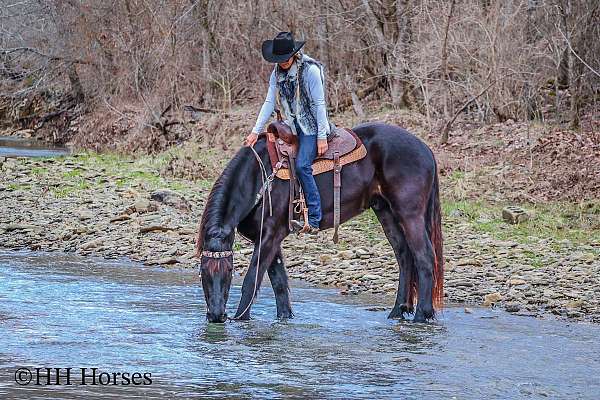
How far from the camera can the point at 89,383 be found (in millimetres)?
6414

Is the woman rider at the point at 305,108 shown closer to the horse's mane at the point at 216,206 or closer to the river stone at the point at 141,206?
the horse's mane at the point at 216,206

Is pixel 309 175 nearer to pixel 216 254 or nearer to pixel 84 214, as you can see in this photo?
pixel 216 254

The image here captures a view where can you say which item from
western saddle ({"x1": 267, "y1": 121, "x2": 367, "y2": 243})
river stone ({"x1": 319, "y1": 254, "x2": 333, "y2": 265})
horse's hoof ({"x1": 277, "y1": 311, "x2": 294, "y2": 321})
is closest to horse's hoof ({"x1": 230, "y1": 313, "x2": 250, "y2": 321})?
horse's hoof ({"x1": 277, "y1": 311, "x2": 294, "y2": 321})

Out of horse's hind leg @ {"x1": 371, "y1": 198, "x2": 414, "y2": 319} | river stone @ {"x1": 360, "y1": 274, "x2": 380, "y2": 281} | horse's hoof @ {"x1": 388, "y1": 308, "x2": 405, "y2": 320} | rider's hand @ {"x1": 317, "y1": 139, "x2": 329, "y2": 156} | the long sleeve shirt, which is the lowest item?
river stone @ {"x1": 360, "y1": 274, "x2": 380, "y2": 281}

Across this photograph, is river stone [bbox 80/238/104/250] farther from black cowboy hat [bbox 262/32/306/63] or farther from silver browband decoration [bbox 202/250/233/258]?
black cowboy hat [bbox 262/32/306/63]

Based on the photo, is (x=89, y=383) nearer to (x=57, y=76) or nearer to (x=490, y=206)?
(x=490, y=206)

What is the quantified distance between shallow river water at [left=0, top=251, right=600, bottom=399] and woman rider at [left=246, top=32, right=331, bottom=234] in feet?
3.81

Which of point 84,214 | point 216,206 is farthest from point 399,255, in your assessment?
point 84,214

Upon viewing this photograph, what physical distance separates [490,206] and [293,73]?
21.5 ft

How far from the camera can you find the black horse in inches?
329

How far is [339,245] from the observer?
12508 mm

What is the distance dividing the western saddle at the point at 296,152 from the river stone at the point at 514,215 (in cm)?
493

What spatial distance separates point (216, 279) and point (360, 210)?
1.60 m

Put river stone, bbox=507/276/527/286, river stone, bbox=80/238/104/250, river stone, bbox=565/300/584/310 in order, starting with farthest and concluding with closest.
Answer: river stone, bbox=80/238/104/250 → river stone, bbox=507/276/527/286 → river stone, bbox=565/300/584/310
